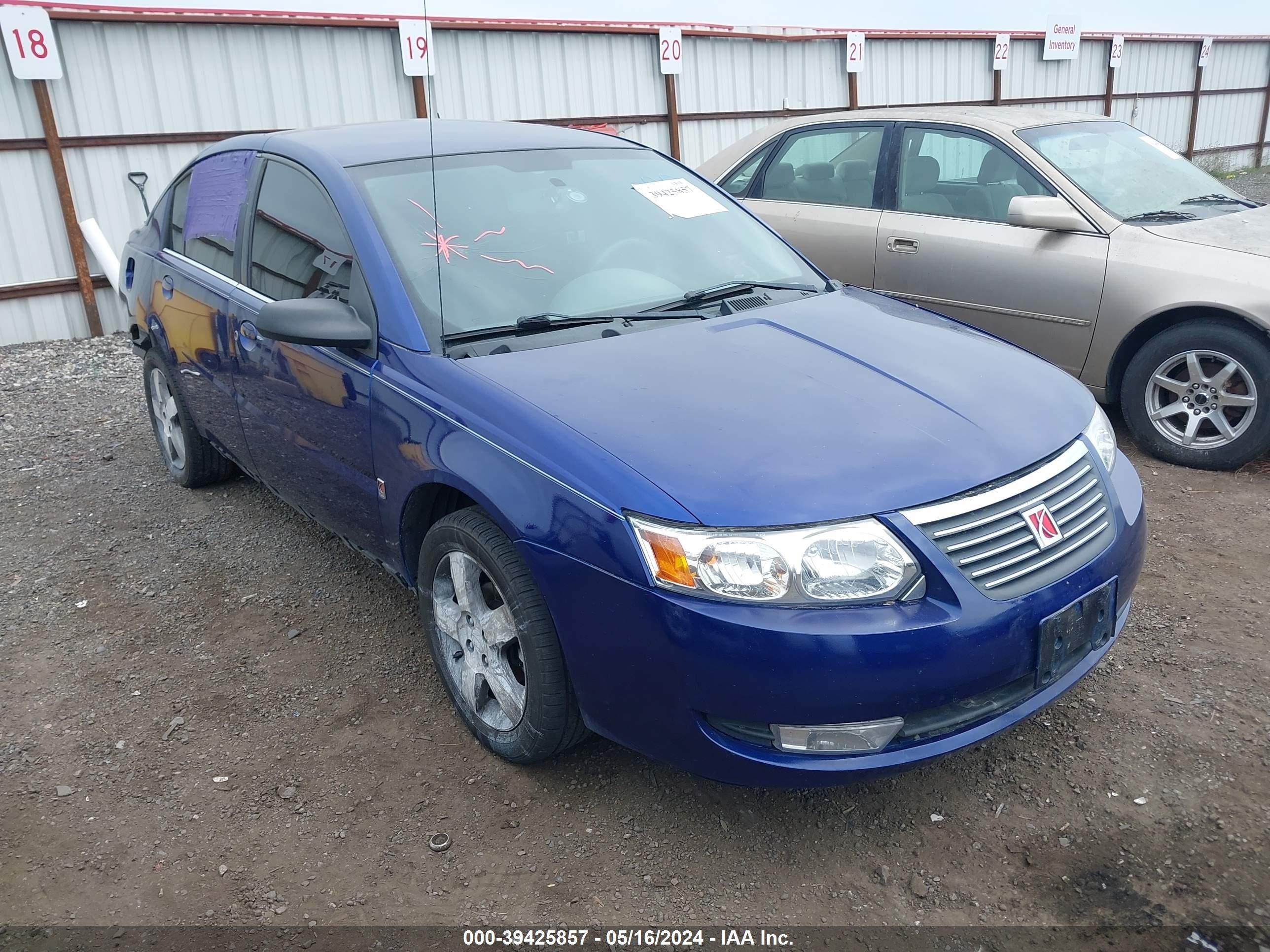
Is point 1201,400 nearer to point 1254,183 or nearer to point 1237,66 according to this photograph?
point 1254,183

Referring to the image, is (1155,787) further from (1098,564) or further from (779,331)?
(779,331)

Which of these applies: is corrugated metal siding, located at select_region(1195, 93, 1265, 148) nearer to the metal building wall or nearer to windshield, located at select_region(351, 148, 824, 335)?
the metal building wall

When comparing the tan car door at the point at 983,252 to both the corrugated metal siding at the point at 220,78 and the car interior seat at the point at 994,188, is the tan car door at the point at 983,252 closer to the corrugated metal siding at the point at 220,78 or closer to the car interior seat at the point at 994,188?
the car interior seat at the point at 994,188

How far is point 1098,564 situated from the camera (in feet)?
7.91

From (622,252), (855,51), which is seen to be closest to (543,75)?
(855,51)

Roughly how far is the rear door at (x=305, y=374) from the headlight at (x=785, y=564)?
1.25 m

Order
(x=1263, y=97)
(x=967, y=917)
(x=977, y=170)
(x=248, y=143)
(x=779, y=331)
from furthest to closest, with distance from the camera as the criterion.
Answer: (x=1263, y=97)
(x=977, y=170)
(x=248, y=143)
(x=779, y=331)
(x=967, y=917)

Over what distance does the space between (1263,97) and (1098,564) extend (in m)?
22.4

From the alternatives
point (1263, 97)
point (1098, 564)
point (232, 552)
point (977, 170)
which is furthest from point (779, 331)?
point (1263, 97)

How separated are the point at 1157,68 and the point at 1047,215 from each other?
1614 cm

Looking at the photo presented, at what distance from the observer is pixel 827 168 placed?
5914 millimetres

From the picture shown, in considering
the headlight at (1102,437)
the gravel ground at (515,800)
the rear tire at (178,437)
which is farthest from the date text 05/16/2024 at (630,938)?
the rear tire at (178,437)

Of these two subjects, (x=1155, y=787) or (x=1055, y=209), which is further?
(x=1055, y=209)

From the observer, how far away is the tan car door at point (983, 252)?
4.88 meters
